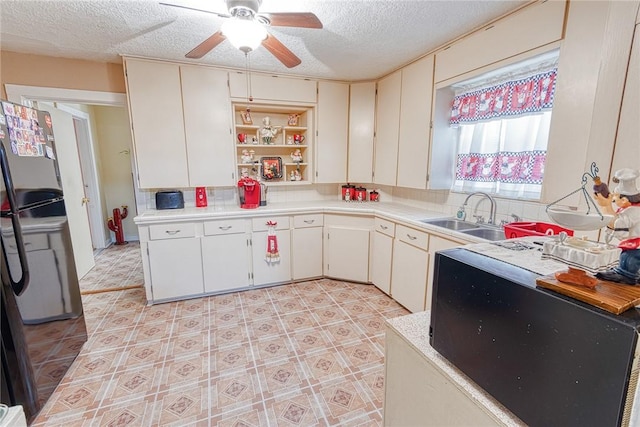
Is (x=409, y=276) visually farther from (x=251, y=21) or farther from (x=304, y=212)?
(x=251, y=21)

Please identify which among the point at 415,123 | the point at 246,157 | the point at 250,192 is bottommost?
the point at 250,192

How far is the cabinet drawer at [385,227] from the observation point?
9.16 ft

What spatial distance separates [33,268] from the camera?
1574 millimetres

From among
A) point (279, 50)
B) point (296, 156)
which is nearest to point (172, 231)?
point (296, 156)

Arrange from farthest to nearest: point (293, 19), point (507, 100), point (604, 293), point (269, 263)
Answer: point (269, 263), point (507, 100), point (293, 19), point (604, 293)

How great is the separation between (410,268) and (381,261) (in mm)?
456

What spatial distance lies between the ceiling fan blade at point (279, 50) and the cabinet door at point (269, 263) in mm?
1670

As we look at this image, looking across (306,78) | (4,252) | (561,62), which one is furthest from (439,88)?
(4,252)

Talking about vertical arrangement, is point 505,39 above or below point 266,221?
above

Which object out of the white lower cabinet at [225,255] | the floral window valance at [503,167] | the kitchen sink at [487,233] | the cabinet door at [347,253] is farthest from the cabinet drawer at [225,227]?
the floral window valance at [503,167]

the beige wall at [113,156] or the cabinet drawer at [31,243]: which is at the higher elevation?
the beige wall at [113,156]

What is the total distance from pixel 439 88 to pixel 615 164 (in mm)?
1823

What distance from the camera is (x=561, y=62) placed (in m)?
1.59

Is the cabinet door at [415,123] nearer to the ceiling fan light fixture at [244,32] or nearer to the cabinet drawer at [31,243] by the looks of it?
the ceiling fan light fixture at [244,32]
